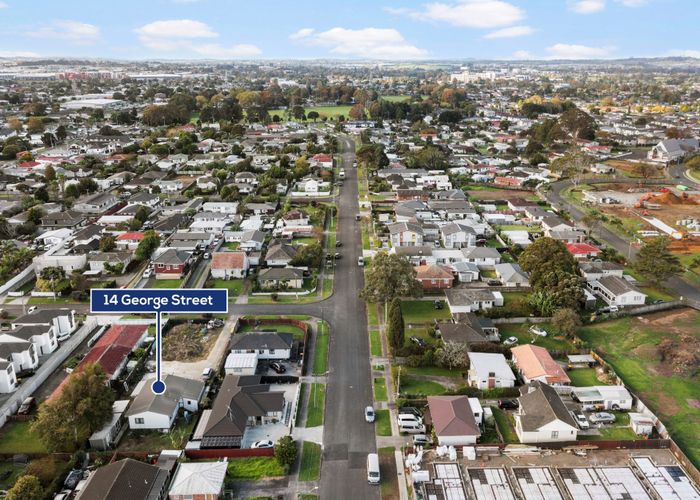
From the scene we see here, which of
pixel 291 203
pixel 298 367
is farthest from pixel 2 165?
pixel 298 367

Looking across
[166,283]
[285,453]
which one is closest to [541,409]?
[285,453]

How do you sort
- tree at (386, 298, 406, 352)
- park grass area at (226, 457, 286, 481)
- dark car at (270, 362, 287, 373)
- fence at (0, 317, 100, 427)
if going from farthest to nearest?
tree at (386, 298, 406, 352) < dark car at (270, 362, 287, 373) < fence at (0, 317, 100, 427) < park grass area at (226, 457, 286, 481)

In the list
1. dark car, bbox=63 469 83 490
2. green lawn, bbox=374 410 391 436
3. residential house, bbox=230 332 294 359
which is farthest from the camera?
residential house, bbox=230 332 294 359

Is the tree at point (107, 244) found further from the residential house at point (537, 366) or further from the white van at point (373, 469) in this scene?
the residential house at point (537, 366)

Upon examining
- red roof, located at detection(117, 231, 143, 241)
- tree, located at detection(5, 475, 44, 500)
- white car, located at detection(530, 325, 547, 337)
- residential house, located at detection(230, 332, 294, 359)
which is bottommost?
white car, located at detection(530, 325, 547, 337)

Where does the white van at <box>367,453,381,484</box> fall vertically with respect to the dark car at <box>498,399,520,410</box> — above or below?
above

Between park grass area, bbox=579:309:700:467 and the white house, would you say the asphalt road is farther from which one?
the white house

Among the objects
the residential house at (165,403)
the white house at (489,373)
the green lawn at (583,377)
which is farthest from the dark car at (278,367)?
the green lawn at (583,377)

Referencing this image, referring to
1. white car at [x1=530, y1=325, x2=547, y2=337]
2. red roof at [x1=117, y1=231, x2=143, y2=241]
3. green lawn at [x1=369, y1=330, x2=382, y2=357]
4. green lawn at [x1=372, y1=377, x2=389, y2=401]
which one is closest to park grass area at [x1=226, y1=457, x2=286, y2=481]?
green lawn at [x1=372, y1=377, x2=389, y2=401]
